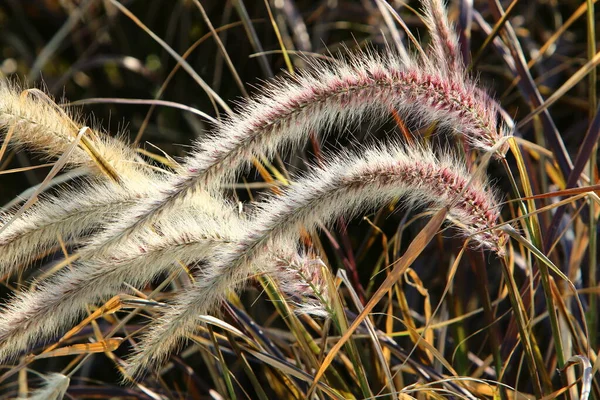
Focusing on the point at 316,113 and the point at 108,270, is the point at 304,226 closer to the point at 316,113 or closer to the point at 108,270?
the point at 316,113

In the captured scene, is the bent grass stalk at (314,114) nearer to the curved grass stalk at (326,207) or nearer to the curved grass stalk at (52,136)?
the curved grass stalk at (326,207)

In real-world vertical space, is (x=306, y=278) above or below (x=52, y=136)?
below

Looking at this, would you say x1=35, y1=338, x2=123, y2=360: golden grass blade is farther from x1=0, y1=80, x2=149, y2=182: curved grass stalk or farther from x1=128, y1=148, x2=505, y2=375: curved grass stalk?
x1=0, y1=80, x2=149, y2=182: curved grass stalk

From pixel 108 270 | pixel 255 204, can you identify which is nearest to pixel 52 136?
pixel 108 270

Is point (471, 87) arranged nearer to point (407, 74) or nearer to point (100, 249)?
point (407, 74)

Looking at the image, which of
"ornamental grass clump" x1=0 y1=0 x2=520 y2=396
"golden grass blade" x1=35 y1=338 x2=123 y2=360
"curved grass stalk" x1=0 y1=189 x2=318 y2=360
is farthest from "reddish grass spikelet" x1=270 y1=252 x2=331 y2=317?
"golden grass blade" x1=35 y1=338 x2=123 y2=360

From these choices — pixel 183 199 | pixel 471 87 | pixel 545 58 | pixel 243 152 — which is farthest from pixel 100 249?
pixel 545 58

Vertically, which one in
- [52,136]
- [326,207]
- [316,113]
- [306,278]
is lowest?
[306,278]

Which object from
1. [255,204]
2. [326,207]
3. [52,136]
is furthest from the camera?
[52,136]
